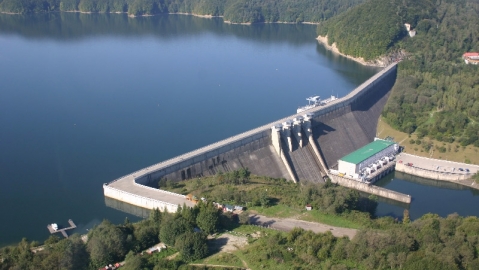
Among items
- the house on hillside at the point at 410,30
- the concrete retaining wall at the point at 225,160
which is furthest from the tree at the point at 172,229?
the house on hillside at the point at 410,30

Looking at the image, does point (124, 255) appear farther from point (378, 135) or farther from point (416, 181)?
point (378, 135)

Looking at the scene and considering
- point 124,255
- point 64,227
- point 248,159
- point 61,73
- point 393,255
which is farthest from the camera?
point 61,73

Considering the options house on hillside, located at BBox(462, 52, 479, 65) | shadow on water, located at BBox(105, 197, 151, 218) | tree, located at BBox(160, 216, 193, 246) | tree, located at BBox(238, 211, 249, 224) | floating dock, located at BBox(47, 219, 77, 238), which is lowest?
floating dock, located at BBox(47, 219, 77, 238)

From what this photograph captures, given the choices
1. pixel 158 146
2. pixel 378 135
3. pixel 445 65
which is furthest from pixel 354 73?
pixel 158 146

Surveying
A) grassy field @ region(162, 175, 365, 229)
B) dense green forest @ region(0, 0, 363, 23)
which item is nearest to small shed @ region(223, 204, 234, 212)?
grassy field @ region(162, 175, 365, 229)

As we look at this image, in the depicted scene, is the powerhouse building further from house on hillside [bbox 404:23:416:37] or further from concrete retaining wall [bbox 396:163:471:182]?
house on hillside [bbox 404:23:416:37]

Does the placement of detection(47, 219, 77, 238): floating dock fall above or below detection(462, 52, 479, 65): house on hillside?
below
